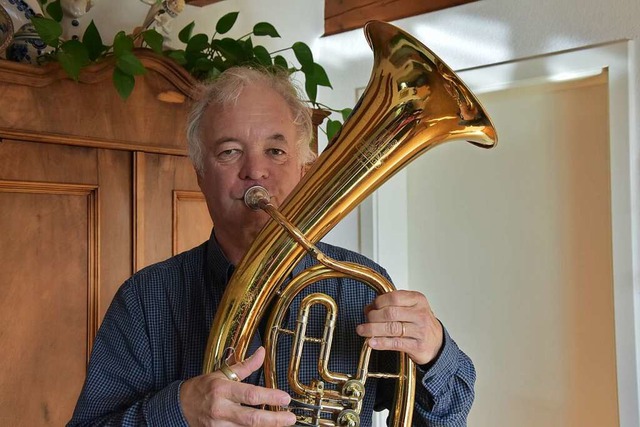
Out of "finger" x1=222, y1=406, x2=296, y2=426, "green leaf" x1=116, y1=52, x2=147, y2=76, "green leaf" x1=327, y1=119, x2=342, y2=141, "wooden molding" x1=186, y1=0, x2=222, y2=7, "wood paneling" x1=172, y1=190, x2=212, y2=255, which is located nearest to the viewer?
"finger" x1=222, y1=406, x2=296, y2=426

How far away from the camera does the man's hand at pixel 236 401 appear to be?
2.37ft

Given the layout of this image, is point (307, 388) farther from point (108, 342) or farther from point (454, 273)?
point (454, 273)

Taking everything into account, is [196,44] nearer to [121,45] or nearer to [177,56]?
[177,56]

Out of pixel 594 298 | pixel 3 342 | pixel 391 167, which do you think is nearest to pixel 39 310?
pixel 3 342

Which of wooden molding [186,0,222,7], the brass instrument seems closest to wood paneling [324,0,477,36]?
wooden molding [186,0,222,7]

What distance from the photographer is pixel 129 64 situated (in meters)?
1.39

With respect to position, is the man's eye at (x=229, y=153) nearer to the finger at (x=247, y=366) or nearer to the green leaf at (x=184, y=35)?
the finger at (x=247, y=366)

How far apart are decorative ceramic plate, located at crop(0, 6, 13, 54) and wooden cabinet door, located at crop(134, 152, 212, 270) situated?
1.11ft

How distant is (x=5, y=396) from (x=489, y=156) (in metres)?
1.41

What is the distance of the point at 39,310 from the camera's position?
4.49ft

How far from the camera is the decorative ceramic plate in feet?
4.36

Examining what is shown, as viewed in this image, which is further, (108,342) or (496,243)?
(496,243)

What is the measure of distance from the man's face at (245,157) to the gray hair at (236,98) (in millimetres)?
15

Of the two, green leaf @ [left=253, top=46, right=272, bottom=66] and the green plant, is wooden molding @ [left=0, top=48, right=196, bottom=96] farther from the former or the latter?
green leaf @ [left=253, top=46, right=272, bottom=66]
